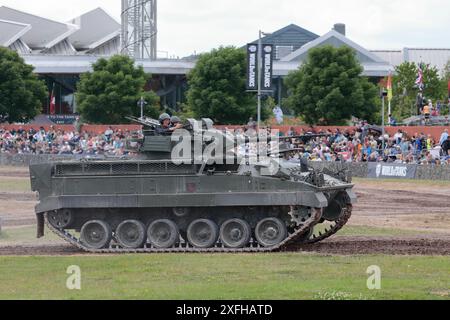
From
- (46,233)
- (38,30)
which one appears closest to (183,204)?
(46,233)

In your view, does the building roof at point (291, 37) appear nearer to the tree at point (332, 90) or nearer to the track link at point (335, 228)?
the tree at point (332, 90)

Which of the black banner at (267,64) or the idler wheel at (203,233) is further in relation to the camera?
the black banner at (267,64)

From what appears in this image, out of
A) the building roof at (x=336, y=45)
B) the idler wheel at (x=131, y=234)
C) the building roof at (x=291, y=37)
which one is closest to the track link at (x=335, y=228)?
the idler wheel at (x=131, y=234)

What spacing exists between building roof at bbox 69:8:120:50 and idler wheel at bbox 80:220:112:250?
98.9 m

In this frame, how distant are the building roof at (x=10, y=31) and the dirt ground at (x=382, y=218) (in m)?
54.6

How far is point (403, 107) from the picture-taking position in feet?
271

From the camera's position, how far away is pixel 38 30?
121250 mm

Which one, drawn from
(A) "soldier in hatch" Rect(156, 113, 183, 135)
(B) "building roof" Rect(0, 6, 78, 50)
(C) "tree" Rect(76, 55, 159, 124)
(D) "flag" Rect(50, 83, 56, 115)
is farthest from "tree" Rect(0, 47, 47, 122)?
(A) "soldier in hatch" Rect(156, 113, 183, 135)

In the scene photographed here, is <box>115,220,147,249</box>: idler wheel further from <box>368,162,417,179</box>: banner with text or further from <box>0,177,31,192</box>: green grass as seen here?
<box>368,162,417,179</box>: banner with text

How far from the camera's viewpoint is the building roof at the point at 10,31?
111 meters

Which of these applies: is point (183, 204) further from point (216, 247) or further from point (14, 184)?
point (14, 184)
